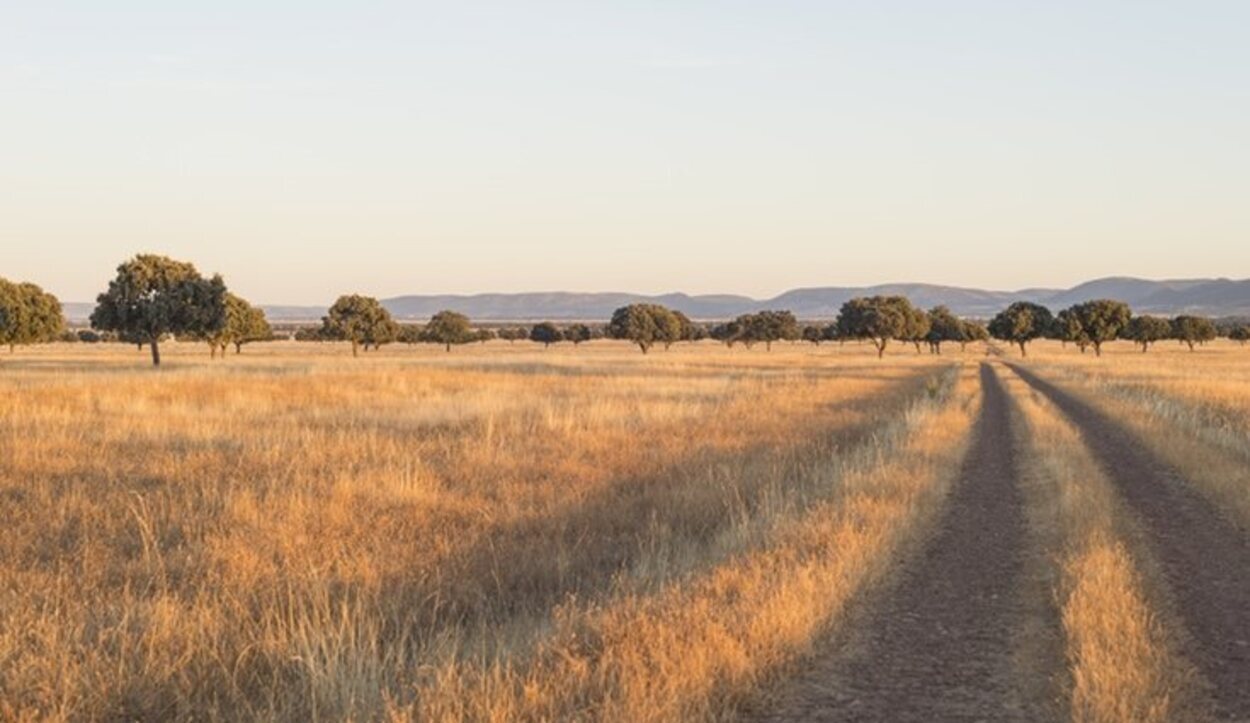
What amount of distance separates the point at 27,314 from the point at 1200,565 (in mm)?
72185

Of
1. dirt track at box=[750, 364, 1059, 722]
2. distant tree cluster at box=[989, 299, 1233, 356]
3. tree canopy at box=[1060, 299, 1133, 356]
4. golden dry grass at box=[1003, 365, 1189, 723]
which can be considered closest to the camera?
golden dry grass at box=[1003, 365, 1189, 723]

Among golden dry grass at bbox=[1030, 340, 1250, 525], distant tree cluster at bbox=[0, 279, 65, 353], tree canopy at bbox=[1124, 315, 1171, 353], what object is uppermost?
distant tree cluster at bbox=[0, 279, 65, 353]

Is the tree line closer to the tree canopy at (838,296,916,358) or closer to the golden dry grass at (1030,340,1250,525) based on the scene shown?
the tree canopy at (838,296,916,358)


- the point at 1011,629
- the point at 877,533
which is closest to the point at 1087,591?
the point at 1011,629

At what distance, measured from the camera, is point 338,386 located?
3444 centimetres

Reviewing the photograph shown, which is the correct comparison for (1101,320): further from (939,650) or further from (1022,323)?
(939,650)

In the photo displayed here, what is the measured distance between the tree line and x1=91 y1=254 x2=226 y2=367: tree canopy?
0.05 meters

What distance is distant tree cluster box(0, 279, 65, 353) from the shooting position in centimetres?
6288

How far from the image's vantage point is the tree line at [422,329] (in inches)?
2071

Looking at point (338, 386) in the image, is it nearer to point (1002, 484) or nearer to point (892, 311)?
point (1002, 484)

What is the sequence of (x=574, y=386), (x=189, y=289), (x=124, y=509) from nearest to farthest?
(x=124, y=509) < (x=574, y=386) < (x=189, y=289)

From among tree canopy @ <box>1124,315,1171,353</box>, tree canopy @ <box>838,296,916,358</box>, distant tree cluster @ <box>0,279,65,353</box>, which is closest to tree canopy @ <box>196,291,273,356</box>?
distant tree cluster @ <box>0,279,65,353</box>

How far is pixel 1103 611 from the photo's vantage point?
7.81m

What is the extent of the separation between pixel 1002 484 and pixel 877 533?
6.02 metres
